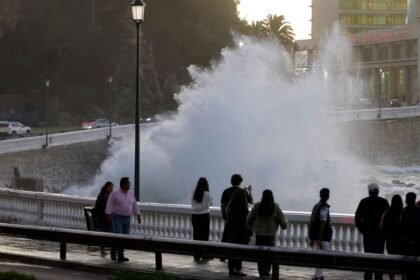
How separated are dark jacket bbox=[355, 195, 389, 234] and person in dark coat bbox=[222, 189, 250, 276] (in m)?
1.89

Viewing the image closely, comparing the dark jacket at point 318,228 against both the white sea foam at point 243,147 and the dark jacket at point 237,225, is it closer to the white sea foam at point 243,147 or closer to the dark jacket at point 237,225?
the dark jacket at point 237,225

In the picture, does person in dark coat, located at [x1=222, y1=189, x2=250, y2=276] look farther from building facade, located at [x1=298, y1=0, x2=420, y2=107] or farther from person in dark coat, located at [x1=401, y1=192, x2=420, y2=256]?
building facade, located at [x1=298, y1=0, x2=420, y2=107]

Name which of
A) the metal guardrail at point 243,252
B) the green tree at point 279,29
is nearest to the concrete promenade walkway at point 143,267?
the metal guardrail at point 243,252

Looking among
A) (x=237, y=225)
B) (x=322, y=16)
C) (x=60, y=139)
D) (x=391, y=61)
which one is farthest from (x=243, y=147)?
(x=322, y=16)

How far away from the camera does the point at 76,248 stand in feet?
68.4

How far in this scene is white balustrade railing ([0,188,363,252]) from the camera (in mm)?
18141

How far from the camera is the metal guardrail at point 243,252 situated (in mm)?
13927

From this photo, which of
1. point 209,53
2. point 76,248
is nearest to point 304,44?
point 209,53

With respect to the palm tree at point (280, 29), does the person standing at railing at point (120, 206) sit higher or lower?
lower

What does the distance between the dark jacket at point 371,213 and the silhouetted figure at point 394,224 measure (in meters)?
0.54

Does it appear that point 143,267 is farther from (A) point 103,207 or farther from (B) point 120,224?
(A) point 103,207

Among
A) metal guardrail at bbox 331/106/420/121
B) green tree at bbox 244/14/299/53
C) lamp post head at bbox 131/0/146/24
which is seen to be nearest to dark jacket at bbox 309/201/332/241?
lamp post head at bbox 131/0/146/24

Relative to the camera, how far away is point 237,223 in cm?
1634

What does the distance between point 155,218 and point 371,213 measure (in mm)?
7292
